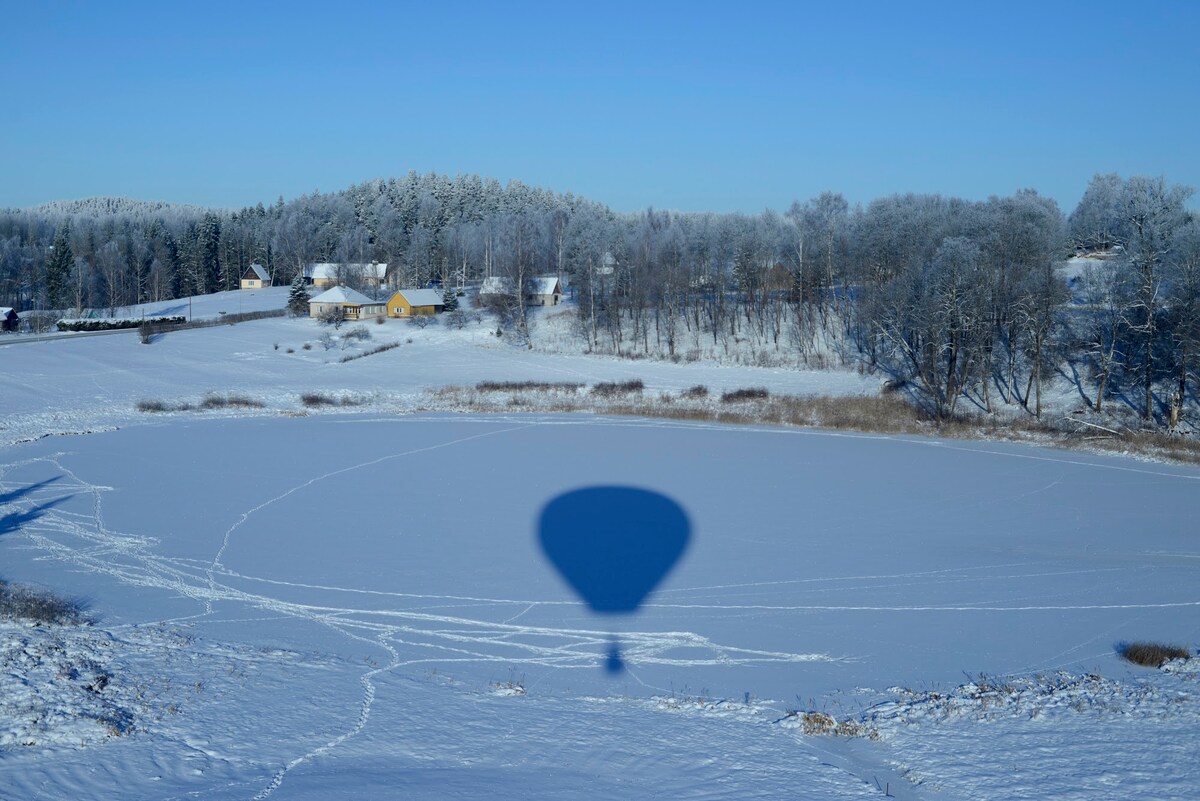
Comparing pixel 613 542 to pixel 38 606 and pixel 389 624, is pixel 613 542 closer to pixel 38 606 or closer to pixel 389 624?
pixel 389 624

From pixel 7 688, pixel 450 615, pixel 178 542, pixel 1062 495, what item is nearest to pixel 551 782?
pixel 7 688

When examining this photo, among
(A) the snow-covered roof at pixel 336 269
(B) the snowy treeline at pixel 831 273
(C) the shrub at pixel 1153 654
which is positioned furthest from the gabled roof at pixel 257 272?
(C) the shrub at pixel 1153 654

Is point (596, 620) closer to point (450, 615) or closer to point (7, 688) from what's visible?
point (450, 615)

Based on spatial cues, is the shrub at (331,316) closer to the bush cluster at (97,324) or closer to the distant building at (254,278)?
the bush cluster at (97,324)

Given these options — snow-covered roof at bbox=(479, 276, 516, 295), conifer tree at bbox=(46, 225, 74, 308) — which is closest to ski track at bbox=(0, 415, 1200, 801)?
snow-covered roof at bbox=(479, 276, 516, 295)

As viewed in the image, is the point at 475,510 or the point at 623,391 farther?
the point at 623,391
